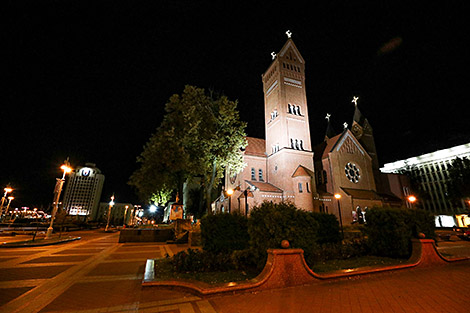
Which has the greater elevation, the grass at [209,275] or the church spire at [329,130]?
the church spire at [329,130]

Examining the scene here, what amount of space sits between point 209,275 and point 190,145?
55.7 feet

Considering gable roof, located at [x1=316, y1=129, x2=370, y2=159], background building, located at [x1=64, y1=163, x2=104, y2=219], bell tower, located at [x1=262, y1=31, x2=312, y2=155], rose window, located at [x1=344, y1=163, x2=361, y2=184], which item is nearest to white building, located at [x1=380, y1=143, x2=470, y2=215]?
rose window, located at [x1=344, y1=163, x2=361, y2=184]

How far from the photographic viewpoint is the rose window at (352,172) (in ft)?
119

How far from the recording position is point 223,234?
9125 millimetres

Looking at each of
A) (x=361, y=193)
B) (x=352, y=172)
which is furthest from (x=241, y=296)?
(x=352, y=172)

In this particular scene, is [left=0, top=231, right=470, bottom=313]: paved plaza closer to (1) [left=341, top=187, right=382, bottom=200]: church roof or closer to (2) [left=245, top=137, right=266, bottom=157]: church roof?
(1) [left=341, top=187, right=382, bottom=200]: church roof

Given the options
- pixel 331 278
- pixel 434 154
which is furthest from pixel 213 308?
pixel 434 154

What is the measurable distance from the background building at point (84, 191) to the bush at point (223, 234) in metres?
111

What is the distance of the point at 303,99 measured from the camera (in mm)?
38031

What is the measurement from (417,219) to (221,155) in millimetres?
17326

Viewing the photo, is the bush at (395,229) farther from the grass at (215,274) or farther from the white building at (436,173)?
the white building at (436,173)

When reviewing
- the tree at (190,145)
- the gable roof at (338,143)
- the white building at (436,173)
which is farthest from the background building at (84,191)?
the white building at (436,173)

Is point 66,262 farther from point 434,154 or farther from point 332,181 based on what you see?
point 434,154

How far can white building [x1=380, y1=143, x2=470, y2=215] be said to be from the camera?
5612cm
